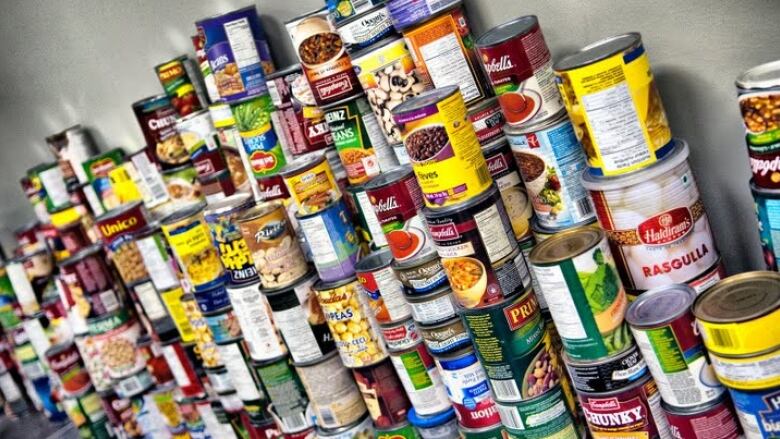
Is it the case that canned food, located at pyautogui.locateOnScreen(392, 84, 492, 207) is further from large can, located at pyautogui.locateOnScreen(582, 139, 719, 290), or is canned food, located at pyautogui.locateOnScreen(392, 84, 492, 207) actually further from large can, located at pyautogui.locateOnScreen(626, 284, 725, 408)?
large can, located at pyautogui.locateOnScreen(626, 284, 725, 408)

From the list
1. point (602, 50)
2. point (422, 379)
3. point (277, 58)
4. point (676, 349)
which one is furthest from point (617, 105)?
point (277, 58)

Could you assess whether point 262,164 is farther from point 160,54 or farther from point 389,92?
point 160,54

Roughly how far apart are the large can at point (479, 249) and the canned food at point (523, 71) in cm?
18

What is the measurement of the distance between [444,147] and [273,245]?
71 centimetres

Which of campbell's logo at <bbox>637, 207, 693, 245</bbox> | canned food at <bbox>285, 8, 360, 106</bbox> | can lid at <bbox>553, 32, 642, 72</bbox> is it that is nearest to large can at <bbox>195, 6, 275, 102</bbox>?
canned food at <bbox>285, 8, 360, 106</bbox>

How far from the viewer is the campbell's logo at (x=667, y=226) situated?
1701mm

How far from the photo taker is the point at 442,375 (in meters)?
2.18

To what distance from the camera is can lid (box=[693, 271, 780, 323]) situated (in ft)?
4.85

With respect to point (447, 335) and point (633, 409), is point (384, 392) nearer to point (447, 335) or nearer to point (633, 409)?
point (447, 335)

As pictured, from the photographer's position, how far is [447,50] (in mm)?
1996

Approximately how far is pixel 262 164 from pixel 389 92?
1.96 feet

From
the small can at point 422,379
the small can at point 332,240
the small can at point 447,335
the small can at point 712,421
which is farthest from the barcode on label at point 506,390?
the small can at point 332,240

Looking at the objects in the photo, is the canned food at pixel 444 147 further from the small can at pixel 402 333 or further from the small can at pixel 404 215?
the small can at pixel 402 333

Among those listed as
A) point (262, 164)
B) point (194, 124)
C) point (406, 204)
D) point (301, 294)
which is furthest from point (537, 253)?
point (194, 124)
